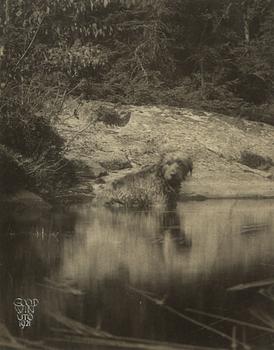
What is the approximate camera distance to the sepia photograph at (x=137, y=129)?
3924mm

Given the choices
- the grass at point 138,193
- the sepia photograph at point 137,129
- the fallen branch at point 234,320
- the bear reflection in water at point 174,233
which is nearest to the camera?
the fallen branch at point 234,320

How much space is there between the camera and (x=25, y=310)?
9.98ft

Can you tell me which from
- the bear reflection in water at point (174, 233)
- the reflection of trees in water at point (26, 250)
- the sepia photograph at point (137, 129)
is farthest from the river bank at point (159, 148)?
the reflection of trees in water at point (26, 250)

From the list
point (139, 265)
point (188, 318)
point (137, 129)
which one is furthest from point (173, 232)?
point (137, 129)

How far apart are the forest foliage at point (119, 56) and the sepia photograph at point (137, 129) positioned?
10 millimetres

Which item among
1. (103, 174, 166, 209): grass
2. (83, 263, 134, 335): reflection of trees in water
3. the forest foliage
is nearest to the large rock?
the forest foliage

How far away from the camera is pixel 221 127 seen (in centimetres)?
504

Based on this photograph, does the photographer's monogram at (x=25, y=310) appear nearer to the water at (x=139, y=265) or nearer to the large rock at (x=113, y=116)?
the water at (x=139, y=265)

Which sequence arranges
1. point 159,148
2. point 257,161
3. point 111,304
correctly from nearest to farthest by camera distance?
point 111,304
point 159,148
point 257,161

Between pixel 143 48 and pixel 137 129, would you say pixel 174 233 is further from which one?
pixel 143 48

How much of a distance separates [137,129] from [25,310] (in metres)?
2.15

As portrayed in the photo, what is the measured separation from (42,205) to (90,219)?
50cm

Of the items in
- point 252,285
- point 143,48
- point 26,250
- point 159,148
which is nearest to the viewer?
point 252,285

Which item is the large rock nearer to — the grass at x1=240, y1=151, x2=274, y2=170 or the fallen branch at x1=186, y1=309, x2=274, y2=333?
the grass at x1=240, y1=151, x2=274, y2=170
